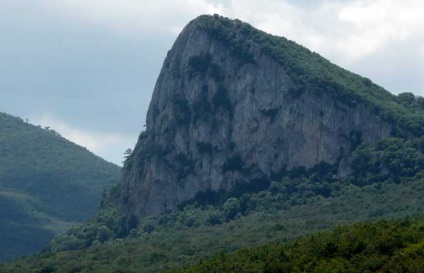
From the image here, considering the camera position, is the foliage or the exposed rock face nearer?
the foliage

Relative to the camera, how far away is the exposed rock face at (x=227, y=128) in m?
152

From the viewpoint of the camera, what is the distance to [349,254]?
251ft

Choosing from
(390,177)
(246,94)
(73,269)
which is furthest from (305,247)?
(246,94)

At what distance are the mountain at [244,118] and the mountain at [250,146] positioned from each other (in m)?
0.13

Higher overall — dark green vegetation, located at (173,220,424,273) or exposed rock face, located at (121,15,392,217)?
exposed rock face, located at (121,15,392,217)

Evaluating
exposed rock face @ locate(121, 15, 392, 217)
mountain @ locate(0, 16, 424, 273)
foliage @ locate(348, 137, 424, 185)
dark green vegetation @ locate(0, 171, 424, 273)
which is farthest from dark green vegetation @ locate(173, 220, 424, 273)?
exposed rock face @ locate(121, 15, 392, 217)

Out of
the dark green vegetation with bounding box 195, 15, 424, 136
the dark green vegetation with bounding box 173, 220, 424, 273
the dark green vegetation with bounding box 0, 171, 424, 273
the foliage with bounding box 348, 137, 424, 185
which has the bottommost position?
the dark green vegetation with bounding box 173, 220, 424, 273

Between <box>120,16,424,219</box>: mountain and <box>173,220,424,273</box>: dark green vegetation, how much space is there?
6510 centimetres

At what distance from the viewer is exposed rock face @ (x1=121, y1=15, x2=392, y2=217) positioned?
15188 cm

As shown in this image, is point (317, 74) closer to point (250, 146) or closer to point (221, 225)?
point (250, 146)

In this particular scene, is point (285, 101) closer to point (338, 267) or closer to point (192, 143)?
point (192, 143)

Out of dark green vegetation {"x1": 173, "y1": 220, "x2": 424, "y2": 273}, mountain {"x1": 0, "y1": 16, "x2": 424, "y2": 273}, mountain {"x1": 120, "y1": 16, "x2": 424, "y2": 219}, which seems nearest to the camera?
dark green vegetation {"x1": 173, "y1": 220, "x2": 424, "y2": 273}

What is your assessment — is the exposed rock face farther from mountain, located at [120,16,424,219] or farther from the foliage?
the foliage

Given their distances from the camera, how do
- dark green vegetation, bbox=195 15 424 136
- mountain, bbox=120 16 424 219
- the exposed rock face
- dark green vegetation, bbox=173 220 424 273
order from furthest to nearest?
dark green vegetation, bbox=195 15 424 136, the exposed rock face, mountain, bbox=120 16 424 219, dark green vegetation, bbox=173 220 424 273
